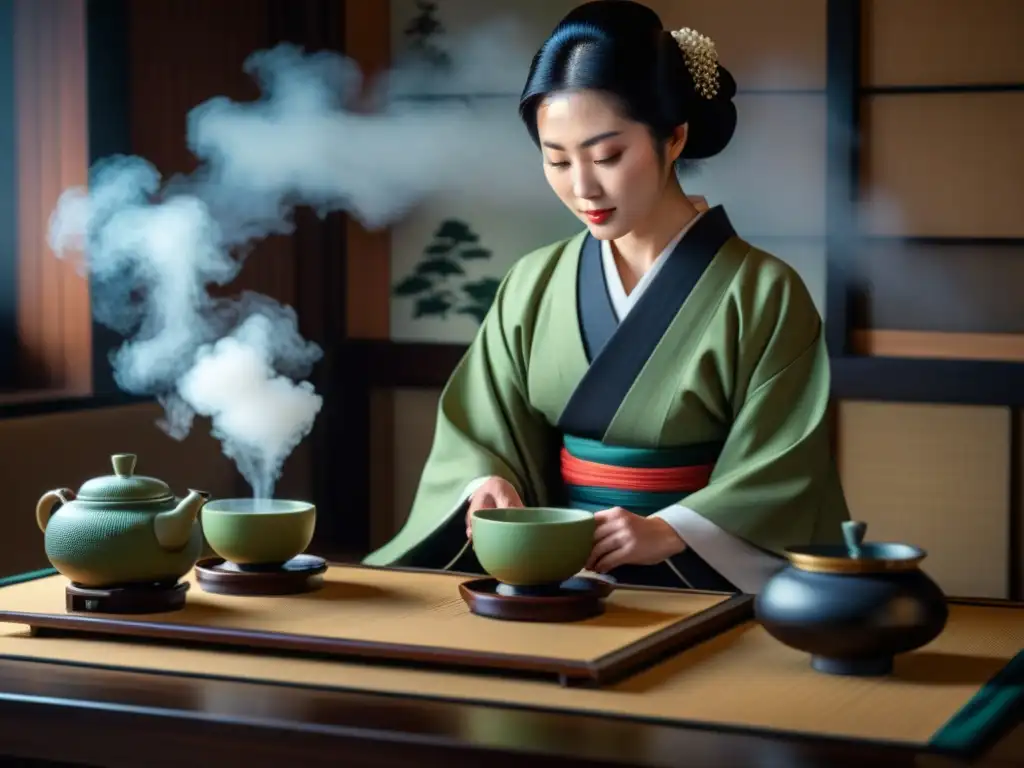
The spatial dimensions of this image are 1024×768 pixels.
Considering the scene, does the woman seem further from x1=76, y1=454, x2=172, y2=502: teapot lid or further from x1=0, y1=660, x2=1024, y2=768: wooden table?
x1=0, y1=660, x2=1024, y2=768: wooden table

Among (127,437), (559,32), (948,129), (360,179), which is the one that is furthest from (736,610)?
(360,179)

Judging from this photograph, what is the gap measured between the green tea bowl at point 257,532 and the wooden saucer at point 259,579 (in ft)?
0.04

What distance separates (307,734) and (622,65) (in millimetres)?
1309

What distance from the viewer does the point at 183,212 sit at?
2498 millimetres

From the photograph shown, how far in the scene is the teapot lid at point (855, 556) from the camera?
1576mm

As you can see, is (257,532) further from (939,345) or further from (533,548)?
(939,345)

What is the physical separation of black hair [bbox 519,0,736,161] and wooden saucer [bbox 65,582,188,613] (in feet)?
3.36

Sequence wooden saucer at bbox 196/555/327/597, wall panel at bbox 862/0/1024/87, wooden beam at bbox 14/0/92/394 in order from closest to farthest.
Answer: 1. wooden saucer at bbox 196/555/327/597
2. wooden beam at bbox 14/0/92/394
3. wall panel at bbox 862/0/1024/87

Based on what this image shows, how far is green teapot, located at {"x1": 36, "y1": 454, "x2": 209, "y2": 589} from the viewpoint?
72.2 inches

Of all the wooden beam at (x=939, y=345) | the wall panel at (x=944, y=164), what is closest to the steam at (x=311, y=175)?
the wall panel at (x=944, y=164)

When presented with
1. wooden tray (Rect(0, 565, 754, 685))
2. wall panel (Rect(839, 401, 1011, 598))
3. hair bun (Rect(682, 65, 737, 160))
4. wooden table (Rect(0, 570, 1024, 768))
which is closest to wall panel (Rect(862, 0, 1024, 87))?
wall panel (Rect(839, 401, 1011, 598))

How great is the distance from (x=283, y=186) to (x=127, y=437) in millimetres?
923

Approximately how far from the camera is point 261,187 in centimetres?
420

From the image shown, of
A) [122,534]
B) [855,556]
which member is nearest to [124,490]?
[122,534]
